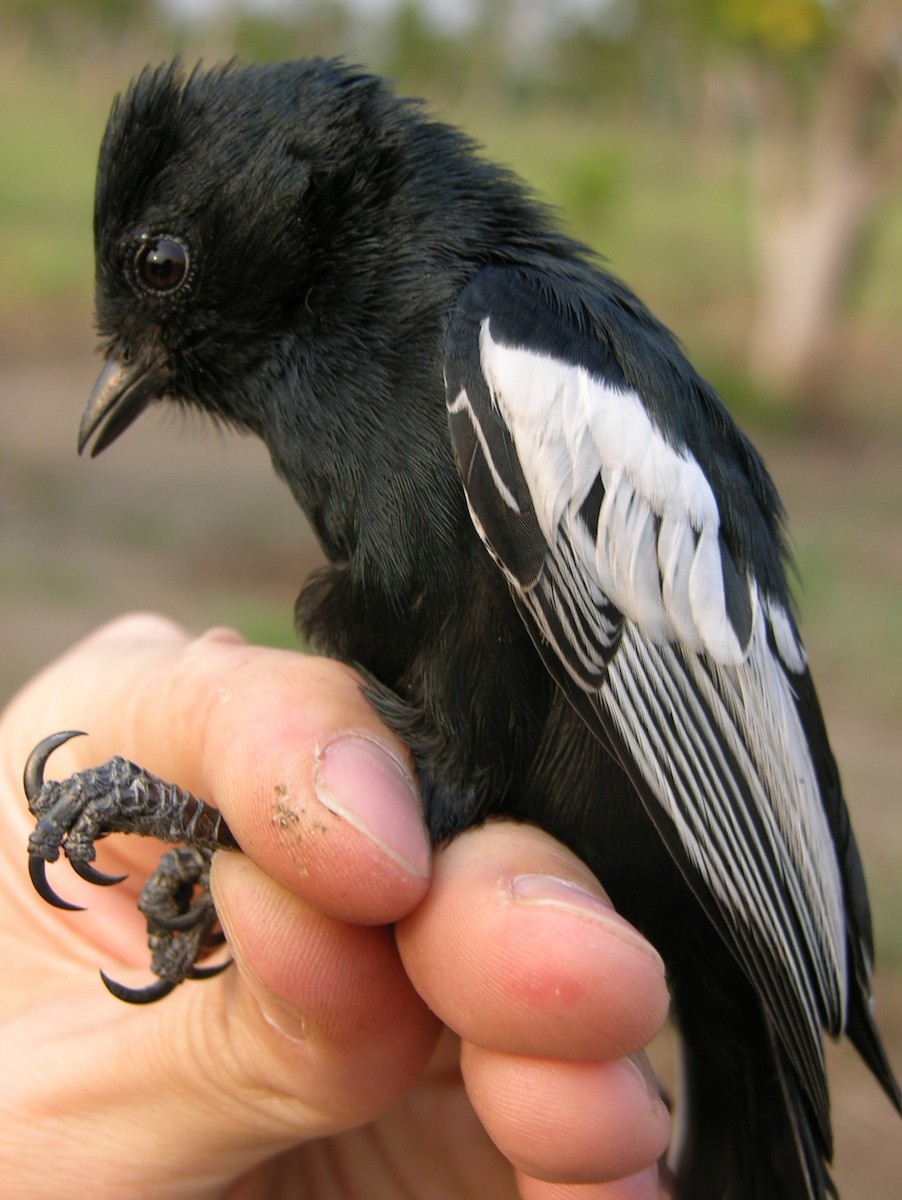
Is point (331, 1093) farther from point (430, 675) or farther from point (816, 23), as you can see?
point (816, 23)

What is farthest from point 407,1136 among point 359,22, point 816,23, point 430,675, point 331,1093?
point 359,22

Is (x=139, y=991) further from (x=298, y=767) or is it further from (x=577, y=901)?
(x=577, y=901)

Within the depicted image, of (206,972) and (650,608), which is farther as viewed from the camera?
(206,972)

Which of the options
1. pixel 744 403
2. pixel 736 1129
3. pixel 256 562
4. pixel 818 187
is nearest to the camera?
pixel 736 1129

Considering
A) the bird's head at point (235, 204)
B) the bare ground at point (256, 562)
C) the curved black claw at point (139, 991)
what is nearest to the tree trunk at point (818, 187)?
the bare ground at point (256, 562)

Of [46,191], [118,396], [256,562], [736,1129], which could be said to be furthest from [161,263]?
[46,191]

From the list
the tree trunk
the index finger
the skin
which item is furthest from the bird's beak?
the tree trunk

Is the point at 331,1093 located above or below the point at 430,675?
below
